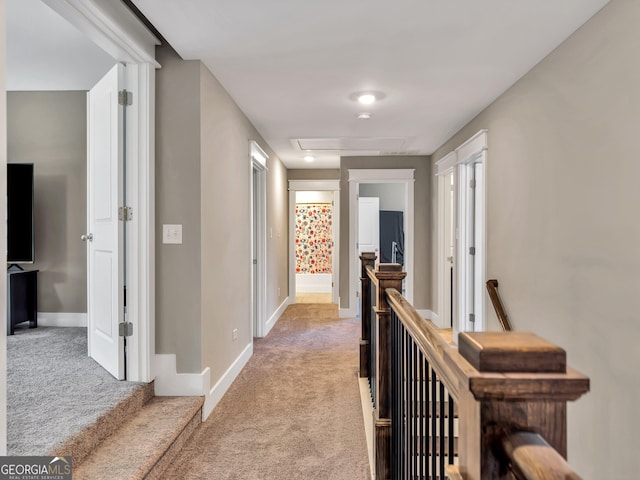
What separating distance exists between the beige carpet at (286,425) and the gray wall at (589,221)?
123 cm

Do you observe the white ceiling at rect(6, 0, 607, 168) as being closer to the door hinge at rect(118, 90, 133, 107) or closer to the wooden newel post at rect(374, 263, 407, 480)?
the door hinge at rect(118, 90, 133, 107)

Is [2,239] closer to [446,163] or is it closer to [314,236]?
[446,163]

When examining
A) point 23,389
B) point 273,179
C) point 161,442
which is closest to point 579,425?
point 161,442

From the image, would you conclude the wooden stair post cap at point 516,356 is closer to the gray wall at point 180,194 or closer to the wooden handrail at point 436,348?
the wooden handrail at point 436,348

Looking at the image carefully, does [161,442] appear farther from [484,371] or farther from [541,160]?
[541,160]

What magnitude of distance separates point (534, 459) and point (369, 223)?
26.1 feet

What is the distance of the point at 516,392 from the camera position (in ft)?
1.70

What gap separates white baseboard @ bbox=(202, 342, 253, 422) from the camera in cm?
276

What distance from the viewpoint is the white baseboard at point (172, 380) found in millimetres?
2674

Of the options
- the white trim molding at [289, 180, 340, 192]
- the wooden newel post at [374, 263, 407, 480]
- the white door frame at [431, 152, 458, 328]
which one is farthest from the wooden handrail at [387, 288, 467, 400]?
the white trim molding at [289, 180, 340, 192]

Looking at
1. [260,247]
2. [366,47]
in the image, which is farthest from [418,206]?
[366,47]

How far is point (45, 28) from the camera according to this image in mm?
2658

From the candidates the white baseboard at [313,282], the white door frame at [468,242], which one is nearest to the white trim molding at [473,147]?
the white door frame at [468,242]

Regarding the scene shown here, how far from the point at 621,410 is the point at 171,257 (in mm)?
2568
